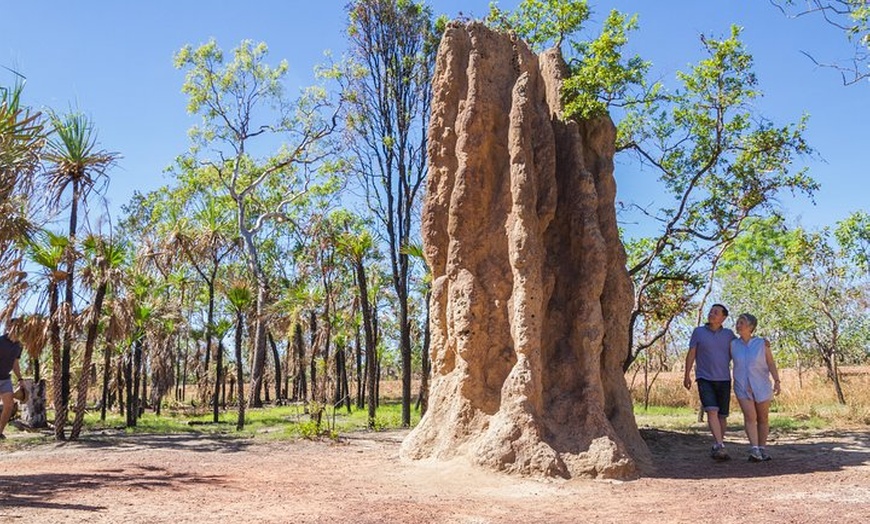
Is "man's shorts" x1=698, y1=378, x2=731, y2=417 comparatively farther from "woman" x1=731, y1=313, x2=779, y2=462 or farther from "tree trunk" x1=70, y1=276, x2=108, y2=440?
"tree trunk" x1=70, y1=276, x2=108, y2=440

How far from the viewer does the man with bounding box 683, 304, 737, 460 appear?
8648mm

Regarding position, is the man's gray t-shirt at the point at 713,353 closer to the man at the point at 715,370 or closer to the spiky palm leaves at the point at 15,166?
the man at the point at 715,370

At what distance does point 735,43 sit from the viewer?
12383 millimetres

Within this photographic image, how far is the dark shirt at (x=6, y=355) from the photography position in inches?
420

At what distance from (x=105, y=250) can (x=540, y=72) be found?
826cm

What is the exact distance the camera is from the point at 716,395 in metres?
8.66

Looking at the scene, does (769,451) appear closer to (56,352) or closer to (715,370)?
(715,370)

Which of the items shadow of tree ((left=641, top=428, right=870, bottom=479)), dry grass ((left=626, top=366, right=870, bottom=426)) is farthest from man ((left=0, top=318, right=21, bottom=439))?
dry grass ((left=626, top=366, right=870, bottom=426))

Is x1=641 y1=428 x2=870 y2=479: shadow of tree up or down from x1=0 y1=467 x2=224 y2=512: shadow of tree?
down

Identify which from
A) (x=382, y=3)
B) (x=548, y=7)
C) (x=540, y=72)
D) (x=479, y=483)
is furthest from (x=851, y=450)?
(x=382, y=3)

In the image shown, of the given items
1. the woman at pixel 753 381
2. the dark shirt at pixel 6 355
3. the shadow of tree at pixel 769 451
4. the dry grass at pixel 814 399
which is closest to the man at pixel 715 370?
the woman at pixel 753 381

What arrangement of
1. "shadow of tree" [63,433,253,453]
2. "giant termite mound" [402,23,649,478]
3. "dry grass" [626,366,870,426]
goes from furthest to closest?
1. "dry grass" [626,366,870,426]
2. "shadow of tree" [63,433,253,453]
3. "giant termite mound" [402,23,649,478]

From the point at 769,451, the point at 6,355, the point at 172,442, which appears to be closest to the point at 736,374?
the point at 769,451

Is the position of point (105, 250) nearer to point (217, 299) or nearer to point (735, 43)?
point (735, 43)
